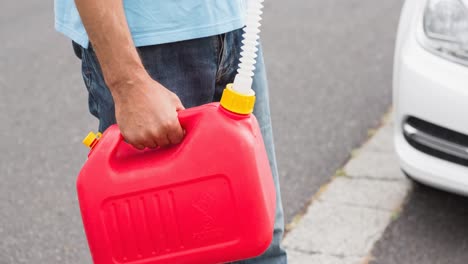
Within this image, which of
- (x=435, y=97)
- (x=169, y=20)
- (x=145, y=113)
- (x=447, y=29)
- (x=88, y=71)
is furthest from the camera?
(x=447, y=29)

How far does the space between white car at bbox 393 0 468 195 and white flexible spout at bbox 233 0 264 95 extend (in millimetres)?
1310

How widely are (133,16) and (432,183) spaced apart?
5.38 ft

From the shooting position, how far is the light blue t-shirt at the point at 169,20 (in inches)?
67.1

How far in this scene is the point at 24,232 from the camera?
3322 mm

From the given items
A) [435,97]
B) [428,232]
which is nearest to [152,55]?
[435,97]

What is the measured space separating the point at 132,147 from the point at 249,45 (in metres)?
0.35

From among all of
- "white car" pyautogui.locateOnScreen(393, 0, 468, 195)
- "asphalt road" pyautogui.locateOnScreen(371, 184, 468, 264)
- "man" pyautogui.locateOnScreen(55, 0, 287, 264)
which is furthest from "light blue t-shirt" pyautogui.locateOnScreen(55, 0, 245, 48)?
"asphalt road" pyautogui.locateOnScreen(371, 184, 468, 264)

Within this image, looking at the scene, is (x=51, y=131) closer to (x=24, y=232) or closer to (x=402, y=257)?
(x=24, y=232)

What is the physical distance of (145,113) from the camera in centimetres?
158

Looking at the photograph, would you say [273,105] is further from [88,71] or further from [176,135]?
[176,135]

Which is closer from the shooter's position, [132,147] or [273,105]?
[132,147]

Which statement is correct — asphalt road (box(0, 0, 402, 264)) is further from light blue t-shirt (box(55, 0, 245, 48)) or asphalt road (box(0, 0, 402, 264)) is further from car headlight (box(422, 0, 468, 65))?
light blue t-shirt (box(55, 0, 245, 48))

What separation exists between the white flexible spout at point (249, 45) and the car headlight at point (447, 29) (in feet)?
4.62

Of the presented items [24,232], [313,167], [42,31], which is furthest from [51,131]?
[42,31]
